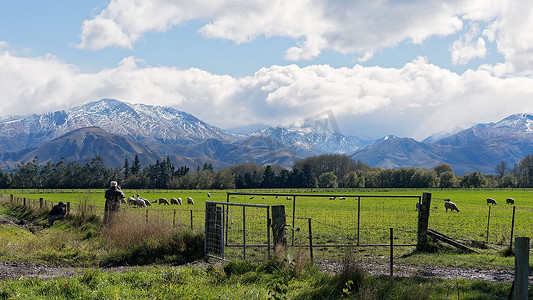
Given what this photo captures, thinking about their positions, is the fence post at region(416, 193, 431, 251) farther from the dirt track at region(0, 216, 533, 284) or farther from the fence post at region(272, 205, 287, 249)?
the fence post at region(272, 205, 287, 249)

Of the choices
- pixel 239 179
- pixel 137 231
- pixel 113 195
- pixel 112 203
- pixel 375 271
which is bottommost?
pixel 239 179

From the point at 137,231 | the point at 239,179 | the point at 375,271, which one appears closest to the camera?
the point at 375,271

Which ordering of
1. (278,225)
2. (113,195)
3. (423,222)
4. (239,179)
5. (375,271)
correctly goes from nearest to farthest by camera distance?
(278,225) → (375,271) → (423,222) → (113,195) → (239,179)

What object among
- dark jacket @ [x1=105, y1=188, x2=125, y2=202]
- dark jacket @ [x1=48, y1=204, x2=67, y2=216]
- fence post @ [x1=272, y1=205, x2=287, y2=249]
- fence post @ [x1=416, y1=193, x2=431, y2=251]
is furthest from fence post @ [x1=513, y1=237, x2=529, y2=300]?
dark jacket @ [x1=48, y1=204, x2=67, y2=216]

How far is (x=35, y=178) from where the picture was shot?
6629 inches

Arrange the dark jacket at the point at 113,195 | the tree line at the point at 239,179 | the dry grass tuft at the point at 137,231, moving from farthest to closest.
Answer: the tree line at the point at 239,179 → the dark jacket at the point at 113,195 → the dry grass tuft at the point at 137,231

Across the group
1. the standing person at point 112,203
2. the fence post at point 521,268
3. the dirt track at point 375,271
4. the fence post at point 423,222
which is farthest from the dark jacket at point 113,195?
the fence post at point 521,268

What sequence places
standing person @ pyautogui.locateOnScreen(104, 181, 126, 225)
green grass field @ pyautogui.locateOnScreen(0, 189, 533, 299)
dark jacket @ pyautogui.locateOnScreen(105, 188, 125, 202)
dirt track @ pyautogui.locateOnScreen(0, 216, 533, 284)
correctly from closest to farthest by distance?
1. green grass field @ pyautogui.locateOnScreen(0, 189, 533, 299)
2. dirt track @ pyautogui.locateOnScreen(0, 216, 533, 284)
3. standing person @ pyautogui.locateOnScreen(104, 181, 126, 225)
4. dark jacket @ pyautogui.locateOnScreen(105, 188, 125, 202)

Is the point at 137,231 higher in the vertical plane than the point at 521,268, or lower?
lower

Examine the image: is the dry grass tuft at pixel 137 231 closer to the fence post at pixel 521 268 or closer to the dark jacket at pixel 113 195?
the dark jacket at pixel 113 195

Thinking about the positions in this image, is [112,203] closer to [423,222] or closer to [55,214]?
[55,214]

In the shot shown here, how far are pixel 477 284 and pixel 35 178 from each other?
602 feet

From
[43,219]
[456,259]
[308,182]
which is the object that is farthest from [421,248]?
[308,182]

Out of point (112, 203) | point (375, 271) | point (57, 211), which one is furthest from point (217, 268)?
point (57, 211)
